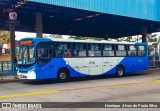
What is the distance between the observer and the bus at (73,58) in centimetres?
1756

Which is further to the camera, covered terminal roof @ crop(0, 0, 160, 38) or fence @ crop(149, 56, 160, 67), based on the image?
fence @ crop(149, 56, 160, 67)

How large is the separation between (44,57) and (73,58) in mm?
2380

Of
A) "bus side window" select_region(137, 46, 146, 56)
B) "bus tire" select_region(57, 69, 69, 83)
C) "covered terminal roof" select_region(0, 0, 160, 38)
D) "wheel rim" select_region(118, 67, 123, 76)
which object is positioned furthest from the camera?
"bus side window" select_region(137, 46, 146, 56)

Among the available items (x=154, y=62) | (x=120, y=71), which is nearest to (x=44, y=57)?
(x=120, y=71)

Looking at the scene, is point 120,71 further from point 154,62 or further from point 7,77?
point 154,62

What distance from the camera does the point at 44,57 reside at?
58.2 feet

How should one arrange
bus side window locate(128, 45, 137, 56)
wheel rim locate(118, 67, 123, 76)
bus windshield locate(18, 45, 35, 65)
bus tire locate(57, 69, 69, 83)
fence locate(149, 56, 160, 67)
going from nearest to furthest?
bus windshield locate(18, 45, 35, 65) < bus tire locate(57, 69, 69, 83) < wheel rim locate(118, 67, 123, 76) < bus side window locate(128, 45, 137, 56) < fence locate(149, 56, 160, 67)

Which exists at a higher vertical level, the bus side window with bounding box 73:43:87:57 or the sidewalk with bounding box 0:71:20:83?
the bus side window with bounding box 73:43:87:57

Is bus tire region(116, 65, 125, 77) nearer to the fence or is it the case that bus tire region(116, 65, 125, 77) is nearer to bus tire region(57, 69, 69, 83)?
bus tire region(57, 69, 69, 83)

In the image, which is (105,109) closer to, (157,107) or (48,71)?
(157,107)

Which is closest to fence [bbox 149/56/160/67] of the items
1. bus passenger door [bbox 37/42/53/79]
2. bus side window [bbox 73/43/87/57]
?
bus side window [bbox 73/43/87/57]

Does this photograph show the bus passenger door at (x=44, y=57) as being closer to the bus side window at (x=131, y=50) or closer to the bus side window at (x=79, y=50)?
the bus side window at (x=79, y=50)

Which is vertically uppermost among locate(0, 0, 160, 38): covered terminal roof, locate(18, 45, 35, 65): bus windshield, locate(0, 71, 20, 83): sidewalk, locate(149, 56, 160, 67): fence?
locate(0, 0, 160, 38): covered terminal roof

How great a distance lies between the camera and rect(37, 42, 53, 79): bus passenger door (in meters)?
17.5
